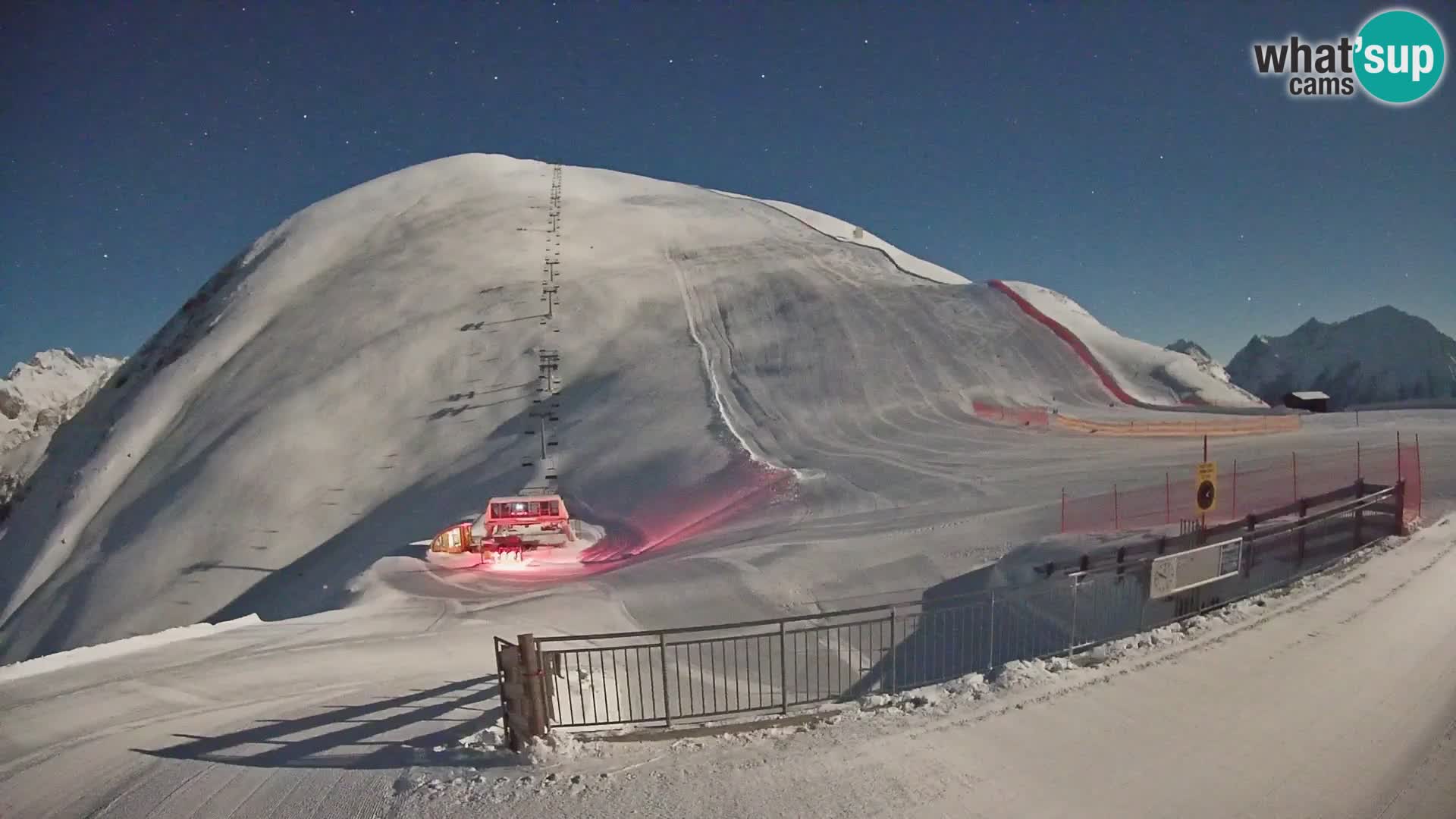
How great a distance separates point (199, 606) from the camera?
2647 cm

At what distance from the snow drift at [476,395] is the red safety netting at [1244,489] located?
161 inches

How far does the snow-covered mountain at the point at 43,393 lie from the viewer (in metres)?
68.3

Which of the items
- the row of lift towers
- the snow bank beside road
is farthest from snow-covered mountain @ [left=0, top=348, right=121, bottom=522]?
the snow bank beside road

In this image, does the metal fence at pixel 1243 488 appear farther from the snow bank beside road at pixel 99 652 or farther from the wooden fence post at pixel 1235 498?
the snow bank beside road at pixel 99 652

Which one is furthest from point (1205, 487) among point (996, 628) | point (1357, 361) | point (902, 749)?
point (1357, 361)

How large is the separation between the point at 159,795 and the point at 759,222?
4790 centimetres

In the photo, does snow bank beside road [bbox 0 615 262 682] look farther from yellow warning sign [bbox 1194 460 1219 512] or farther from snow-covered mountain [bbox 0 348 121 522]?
snow-covered mountain [bbox 0 348 121 522]

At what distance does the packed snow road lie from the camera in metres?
5.78

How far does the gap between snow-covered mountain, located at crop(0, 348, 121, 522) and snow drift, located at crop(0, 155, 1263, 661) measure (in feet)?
70.1

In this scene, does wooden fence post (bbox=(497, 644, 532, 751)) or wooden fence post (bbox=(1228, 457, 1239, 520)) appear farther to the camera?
wooden fence post (bbox=(1228, 457, 1239, 520))

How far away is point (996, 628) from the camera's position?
1227 cm

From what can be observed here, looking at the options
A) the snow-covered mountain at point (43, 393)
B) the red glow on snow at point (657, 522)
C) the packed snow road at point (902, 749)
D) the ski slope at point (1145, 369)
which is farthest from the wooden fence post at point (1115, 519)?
the snow-covered mountain at point (43, 393)

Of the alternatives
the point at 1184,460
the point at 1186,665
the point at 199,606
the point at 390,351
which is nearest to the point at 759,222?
the point at 390,351

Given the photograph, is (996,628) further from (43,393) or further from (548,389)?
(43,393)
